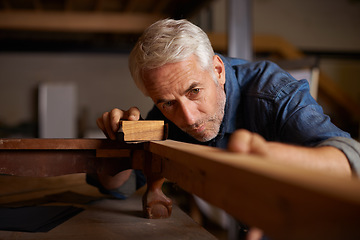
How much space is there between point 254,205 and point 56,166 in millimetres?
1005

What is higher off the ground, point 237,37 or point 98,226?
point 237,37

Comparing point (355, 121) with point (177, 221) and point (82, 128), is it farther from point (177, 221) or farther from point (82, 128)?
point (177, 221)

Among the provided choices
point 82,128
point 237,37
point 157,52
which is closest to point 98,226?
point 157,52

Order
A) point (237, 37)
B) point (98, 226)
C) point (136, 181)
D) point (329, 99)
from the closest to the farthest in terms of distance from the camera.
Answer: point (98, 226) < point (136, 181) < point (237, 37) < point (329, 99)

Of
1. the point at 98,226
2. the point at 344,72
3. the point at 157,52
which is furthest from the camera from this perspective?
the point at 344,72

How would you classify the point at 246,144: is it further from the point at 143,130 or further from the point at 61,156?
the point at 61,156

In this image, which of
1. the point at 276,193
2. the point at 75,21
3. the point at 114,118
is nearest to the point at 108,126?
the point at 114,118

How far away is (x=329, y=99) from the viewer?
248 inches

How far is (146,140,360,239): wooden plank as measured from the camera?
358mm

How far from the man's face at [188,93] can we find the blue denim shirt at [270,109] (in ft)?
0.41

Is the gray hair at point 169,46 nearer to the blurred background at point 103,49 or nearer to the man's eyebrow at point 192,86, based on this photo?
the man's eyebrow at point 192,86

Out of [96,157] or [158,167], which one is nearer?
[158,167]

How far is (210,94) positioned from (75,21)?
4280 mm

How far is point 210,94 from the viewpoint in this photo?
4.56 feet
